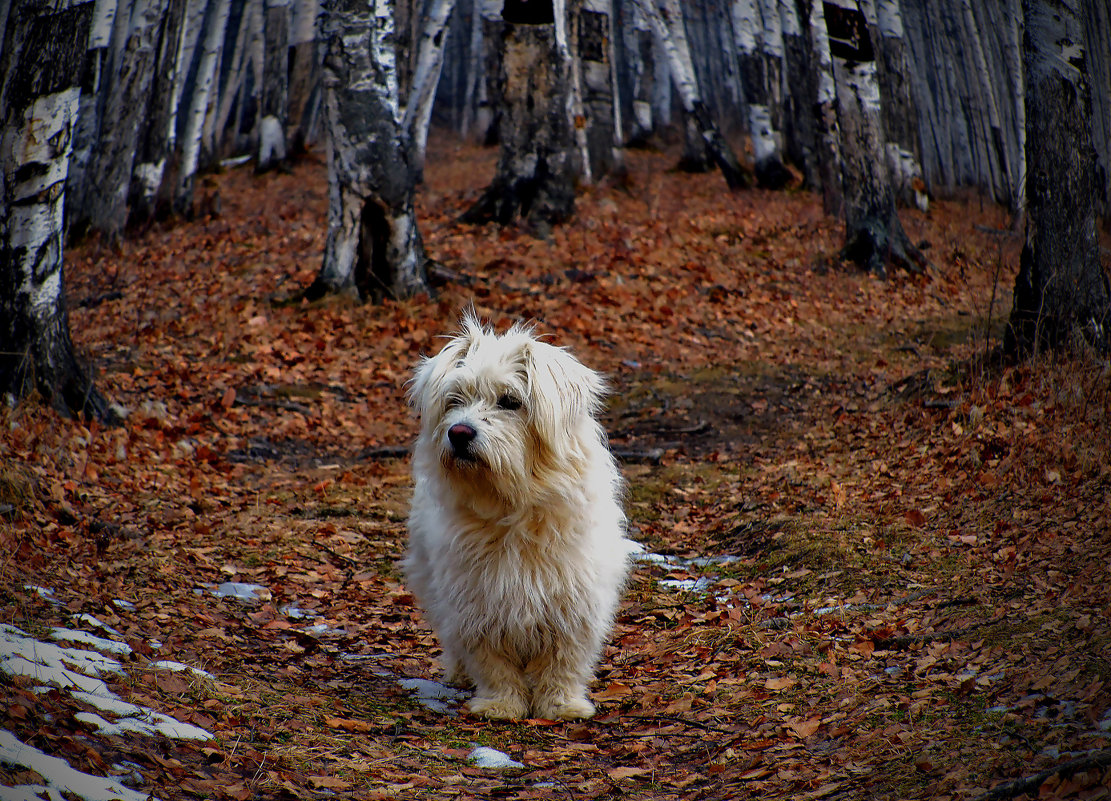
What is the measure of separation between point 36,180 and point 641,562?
17.5 feet

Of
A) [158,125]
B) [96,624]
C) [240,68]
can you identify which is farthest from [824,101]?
[240,68]

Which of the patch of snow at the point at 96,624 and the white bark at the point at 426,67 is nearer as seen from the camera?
the patch of snow at the point at 96,624

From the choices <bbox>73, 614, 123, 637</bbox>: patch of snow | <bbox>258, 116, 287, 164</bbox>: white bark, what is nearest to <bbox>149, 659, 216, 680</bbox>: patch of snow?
<bbox>73, 614, 123, 637</bbox>: patch of snow

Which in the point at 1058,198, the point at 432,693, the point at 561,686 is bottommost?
the point at 432,693

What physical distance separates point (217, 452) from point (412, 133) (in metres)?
12.7

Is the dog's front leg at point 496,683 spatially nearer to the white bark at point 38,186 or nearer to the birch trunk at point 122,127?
the white bark at point 38,186

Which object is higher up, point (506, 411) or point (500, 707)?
point (506, 411)

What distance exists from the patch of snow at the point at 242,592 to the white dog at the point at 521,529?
1.57 meters

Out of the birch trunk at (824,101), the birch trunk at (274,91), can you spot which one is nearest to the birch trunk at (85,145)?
the birch trunk at (274,91)

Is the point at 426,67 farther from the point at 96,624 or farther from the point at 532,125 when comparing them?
the point at 96,624

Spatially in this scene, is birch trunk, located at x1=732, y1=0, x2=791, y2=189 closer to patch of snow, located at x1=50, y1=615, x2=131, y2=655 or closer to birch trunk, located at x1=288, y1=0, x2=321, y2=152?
birch trunk, located at x1=288, y1=0, x2=321, y2=152

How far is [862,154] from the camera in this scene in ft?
49.2

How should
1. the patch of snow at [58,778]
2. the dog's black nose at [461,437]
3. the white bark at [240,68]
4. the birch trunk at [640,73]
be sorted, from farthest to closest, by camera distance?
the birch trunk at [640,73], the white bark at [240,68], the dog's black nose at [461,437], the patch of snow at [58,778]

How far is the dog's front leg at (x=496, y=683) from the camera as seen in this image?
4508 mm
